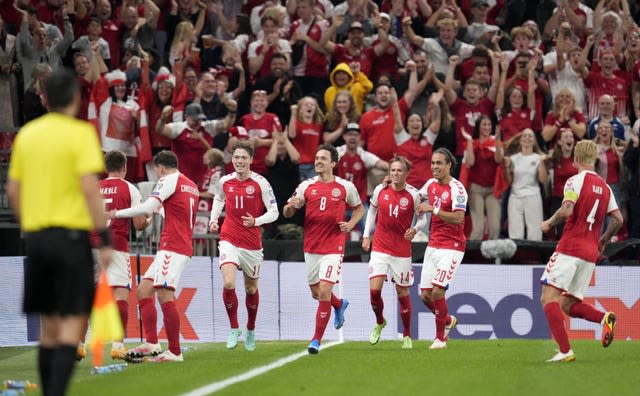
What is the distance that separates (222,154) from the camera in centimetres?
2059

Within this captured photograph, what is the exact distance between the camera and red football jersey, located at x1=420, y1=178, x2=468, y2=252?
52.7 feet

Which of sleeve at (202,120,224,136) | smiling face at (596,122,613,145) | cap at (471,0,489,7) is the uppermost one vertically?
cap at (471,0,489,7)

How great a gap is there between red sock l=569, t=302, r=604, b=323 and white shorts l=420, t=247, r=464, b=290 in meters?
2.44

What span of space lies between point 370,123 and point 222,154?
2.79m

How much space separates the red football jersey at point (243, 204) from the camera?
53.5ft

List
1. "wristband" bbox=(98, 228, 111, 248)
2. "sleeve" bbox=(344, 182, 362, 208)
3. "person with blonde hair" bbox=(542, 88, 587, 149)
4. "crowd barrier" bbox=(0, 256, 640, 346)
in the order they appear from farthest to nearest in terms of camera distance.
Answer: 1. "person with blonde hair" bbox=(542, 88, 587, 149)
2. "crowd barrier" bbox=(0, 256, 640, 346)
3. "sleeve" bbox=(344, 182, 362, 208)
4. "wristband" bbox=(98, 228, 111, 248)

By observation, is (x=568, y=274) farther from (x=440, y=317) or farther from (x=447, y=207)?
(x=440, y=317)

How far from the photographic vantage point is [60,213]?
8516 mm

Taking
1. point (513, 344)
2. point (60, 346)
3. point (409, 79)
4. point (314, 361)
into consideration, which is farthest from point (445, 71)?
point (60, 346)

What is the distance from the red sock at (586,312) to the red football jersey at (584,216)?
57cm

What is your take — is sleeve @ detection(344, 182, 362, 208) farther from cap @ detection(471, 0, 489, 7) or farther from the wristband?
cap @ detection(471, 0, 489, 7)

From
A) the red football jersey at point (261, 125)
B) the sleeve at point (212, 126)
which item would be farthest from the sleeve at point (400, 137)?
the sleeve at point (212, 126)

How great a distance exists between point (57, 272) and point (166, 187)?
18.8ft

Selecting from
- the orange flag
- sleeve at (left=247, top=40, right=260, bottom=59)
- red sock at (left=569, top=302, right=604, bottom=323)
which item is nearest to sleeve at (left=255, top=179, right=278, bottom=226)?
red sock at (left=569, top=302, right=604, bottom=323)
